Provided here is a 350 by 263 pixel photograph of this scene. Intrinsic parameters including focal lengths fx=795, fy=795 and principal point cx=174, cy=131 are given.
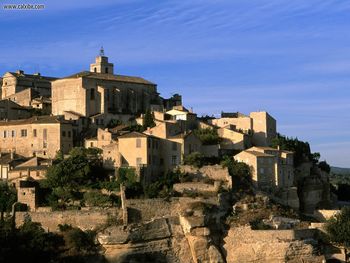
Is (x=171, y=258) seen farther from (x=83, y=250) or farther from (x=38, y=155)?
(x=38, y=155)

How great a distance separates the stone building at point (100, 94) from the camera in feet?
217

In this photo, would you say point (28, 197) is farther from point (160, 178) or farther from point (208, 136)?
point (208, 136)

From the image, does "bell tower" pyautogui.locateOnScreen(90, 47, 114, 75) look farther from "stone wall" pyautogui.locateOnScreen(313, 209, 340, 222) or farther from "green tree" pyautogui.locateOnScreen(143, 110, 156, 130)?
"stone wall" pyautogui.locateOnScreen(313, 209, 340, 222)

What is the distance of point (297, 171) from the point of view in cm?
6303

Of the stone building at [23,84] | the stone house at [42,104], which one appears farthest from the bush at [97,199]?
the stone building at [23,84]

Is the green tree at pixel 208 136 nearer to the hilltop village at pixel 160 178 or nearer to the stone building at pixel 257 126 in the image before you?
the hilltop village at pixel 160 178

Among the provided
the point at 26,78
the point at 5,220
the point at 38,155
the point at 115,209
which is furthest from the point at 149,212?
the point at 26,78

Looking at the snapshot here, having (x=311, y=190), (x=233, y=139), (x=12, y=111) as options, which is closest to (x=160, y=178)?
(x=233, y=139)

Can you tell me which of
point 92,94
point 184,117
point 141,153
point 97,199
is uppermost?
point 92,94

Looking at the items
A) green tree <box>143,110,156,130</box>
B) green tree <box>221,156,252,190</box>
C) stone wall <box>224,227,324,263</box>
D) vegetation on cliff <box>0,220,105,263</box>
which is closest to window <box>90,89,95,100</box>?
green tree <box>143,110,156,130</box>

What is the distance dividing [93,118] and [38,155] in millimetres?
6616

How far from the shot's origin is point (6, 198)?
2007 inches

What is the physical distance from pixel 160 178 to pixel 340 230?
489 inches

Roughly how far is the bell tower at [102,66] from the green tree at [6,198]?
81.8 feet
